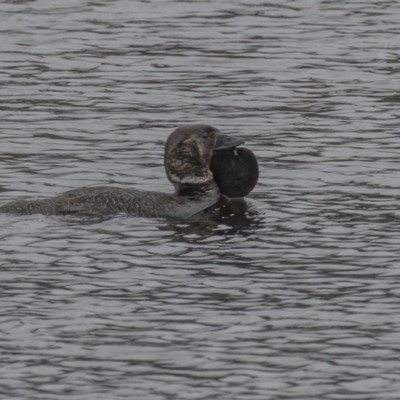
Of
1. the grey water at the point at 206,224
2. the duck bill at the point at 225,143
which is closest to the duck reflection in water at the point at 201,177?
the duck bill at the point at 225,143

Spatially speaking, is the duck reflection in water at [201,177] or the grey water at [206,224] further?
the duck reflection in water at [201,177]

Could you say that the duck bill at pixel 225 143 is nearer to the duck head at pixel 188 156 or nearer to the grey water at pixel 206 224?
the duck head at pixel 188 156

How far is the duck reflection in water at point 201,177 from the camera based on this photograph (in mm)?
11961

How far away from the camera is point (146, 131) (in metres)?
15.9

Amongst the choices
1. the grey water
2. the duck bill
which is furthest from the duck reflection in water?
the grey water

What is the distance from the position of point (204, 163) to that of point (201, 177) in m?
0.14

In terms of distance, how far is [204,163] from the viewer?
1278 cm

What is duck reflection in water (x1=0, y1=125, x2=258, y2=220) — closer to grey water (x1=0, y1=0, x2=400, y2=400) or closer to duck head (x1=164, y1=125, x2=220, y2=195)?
duck head (x1=164, y1=125, x2=220, y2=195)

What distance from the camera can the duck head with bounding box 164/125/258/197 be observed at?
41.5 feet

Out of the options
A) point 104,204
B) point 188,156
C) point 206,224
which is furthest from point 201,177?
point 104,204

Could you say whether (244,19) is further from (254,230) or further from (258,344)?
(258,344)

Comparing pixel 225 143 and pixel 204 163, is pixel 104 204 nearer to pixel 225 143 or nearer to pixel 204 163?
pixel 204 163

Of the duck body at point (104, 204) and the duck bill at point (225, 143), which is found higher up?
the duck bill at point (225, 143)

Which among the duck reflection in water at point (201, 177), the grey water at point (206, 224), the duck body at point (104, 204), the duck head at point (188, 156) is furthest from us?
the duck head at point (188, 156)
